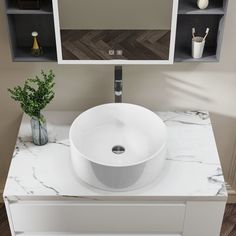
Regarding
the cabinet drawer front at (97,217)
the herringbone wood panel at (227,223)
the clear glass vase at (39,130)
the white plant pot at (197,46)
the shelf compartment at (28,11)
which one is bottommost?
the herringbone wood panel at (227,223)

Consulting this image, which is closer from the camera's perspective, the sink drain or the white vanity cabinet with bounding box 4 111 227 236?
the white vanity cabinet with bounding box 4 111 227 236

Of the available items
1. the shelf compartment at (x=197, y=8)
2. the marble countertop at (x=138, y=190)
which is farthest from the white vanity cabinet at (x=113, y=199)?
the shelf compartment at (x=197, y=8)

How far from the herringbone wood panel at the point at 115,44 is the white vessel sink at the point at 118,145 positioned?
246 mm

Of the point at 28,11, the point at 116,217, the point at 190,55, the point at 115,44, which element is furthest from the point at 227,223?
the point at 28,11

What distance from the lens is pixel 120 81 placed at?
6.72 feet

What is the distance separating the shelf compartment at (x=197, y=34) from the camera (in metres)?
2.03

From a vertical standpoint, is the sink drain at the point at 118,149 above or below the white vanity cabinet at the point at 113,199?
above

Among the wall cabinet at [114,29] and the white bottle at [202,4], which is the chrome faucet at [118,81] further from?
the white bottle at [202,4]

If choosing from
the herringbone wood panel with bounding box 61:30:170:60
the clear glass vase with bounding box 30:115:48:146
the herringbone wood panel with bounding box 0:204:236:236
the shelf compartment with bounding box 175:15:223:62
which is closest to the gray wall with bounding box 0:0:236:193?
the shelf compartment with bounding box 175:15:223:62

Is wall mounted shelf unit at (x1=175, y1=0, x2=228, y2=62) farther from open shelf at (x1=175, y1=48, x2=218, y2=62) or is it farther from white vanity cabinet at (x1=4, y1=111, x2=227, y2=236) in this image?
white vanity cabinet at (x1=4, y1=111, x2=227, y2=236)

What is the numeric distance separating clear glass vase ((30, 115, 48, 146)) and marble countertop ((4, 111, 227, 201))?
3cm

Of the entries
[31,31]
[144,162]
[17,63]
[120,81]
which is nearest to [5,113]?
[17,63]

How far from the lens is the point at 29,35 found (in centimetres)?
207

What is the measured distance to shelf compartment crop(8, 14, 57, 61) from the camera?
2.02 m
